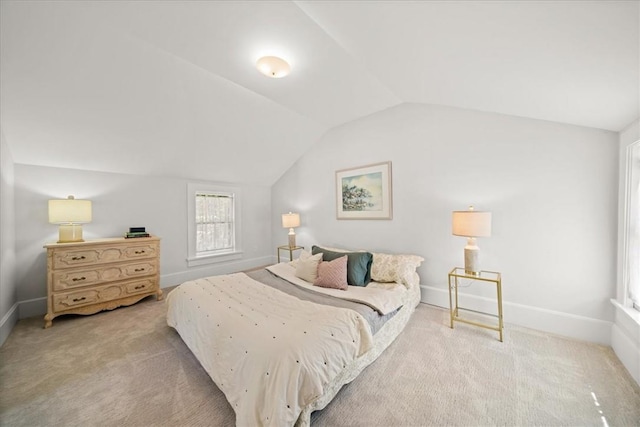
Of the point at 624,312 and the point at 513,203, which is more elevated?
the point at 513,203

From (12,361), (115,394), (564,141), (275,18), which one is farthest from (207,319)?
(564,141)

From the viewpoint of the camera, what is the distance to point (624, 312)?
1891mm

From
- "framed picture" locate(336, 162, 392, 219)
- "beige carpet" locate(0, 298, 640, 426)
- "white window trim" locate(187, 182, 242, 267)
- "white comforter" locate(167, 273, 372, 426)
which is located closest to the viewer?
"white comforter" locate(167, 273, 372, 426)

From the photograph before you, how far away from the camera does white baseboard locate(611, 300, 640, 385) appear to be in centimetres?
171

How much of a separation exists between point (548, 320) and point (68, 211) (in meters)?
5.48

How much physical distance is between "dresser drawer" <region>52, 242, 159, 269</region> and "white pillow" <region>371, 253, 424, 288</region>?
10.2ft

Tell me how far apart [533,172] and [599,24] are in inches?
69.4

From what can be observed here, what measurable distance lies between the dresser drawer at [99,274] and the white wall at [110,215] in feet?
2.04

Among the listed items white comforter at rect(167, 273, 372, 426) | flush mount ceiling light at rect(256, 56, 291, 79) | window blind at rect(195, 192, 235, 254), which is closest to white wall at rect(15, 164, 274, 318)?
window blind at rect(195, 192, 235, 254)

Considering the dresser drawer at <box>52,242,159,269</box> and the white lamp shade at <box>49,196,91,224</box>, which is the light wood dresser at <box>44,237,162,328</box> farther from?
the white lamp shade at <box>49,196,91,224</box>

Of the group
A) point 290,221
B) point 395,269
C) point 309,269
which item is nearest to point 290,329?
point 309,269

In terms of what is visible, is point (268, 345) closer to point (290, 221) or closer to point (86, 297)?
point (86, 297)

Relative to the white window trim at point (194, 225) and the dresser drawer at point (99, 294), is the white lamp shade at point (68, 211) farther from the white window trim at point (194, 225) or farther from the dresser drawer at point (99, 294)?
the white window trim at point (194, 225)

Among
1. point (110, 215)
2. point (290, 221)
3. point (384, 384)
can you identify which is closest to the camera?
point (384, 384)
